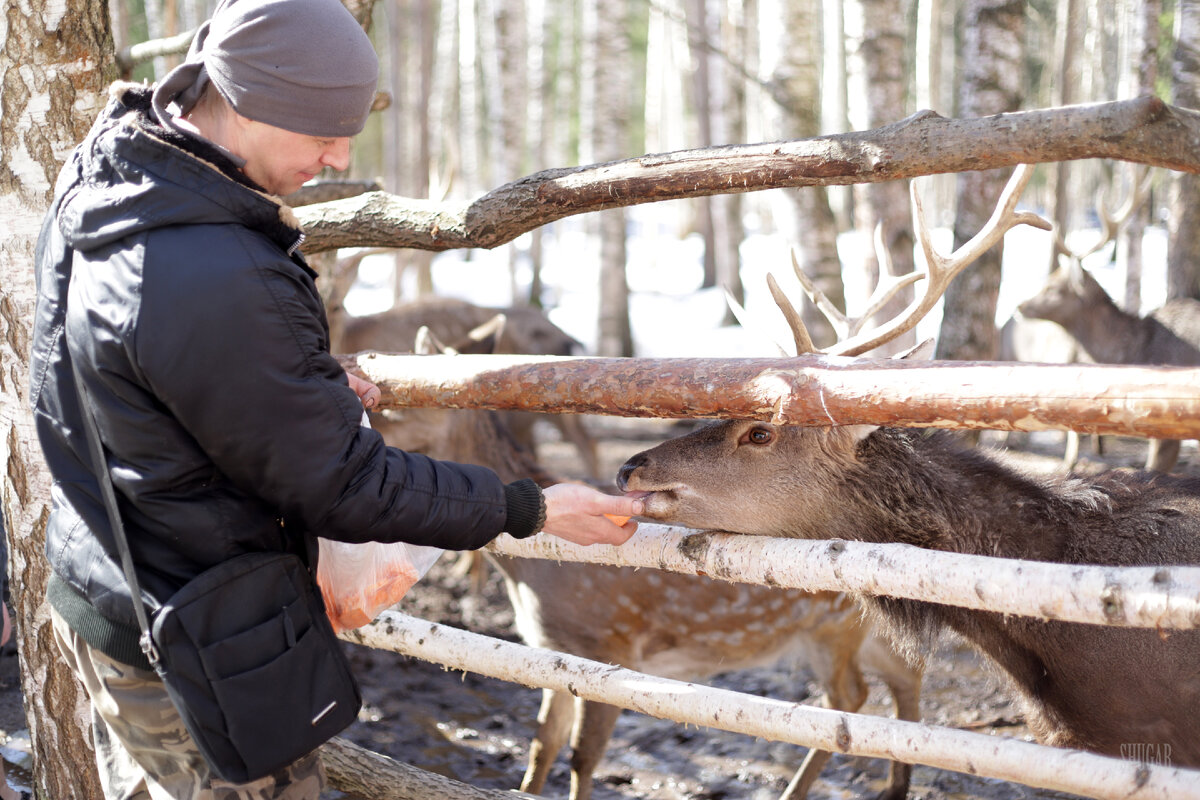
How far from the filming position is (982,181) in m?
7.00

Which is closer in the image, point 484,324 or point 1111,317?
point 484,324

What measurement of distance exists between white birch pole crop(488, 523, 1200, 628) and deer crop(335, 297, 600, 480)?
5.59 metres

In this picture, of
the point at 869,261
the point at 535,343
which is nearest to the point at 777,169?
the point at 869,261

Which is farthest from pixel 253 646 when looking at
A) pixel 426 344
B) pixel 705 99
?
pixel 705 99

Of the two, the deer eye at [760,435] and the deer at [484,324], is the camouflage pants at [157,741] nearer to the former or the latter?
the deer eye at [760,435]

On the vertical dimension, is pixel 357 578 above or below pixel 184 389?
below

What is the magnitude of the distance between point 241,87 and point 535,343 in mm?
7536

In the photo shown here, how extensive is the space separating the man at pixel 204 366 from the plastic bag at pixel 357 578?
35cm

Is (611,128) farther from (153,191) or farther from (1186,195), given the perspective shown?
(153,191)

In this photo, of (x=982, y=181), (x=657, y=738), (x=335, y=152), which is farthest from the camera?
(x=982, y=181)

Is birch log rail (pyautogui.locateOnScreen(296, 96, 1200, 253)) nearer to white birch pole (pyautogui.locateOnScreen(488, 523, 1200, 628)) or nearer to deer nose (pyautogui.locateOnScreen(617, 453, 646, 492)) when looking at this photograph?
deer nose (pyautogui.locateOnScreen(617, 453, 646, 492))

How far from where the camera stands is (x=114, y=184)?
1.90 metres

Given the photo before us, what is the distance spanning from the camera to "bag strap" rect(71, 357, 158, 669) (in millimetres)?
1902

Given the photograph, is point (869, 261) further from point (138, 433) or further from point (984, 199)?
point (138, 433)
